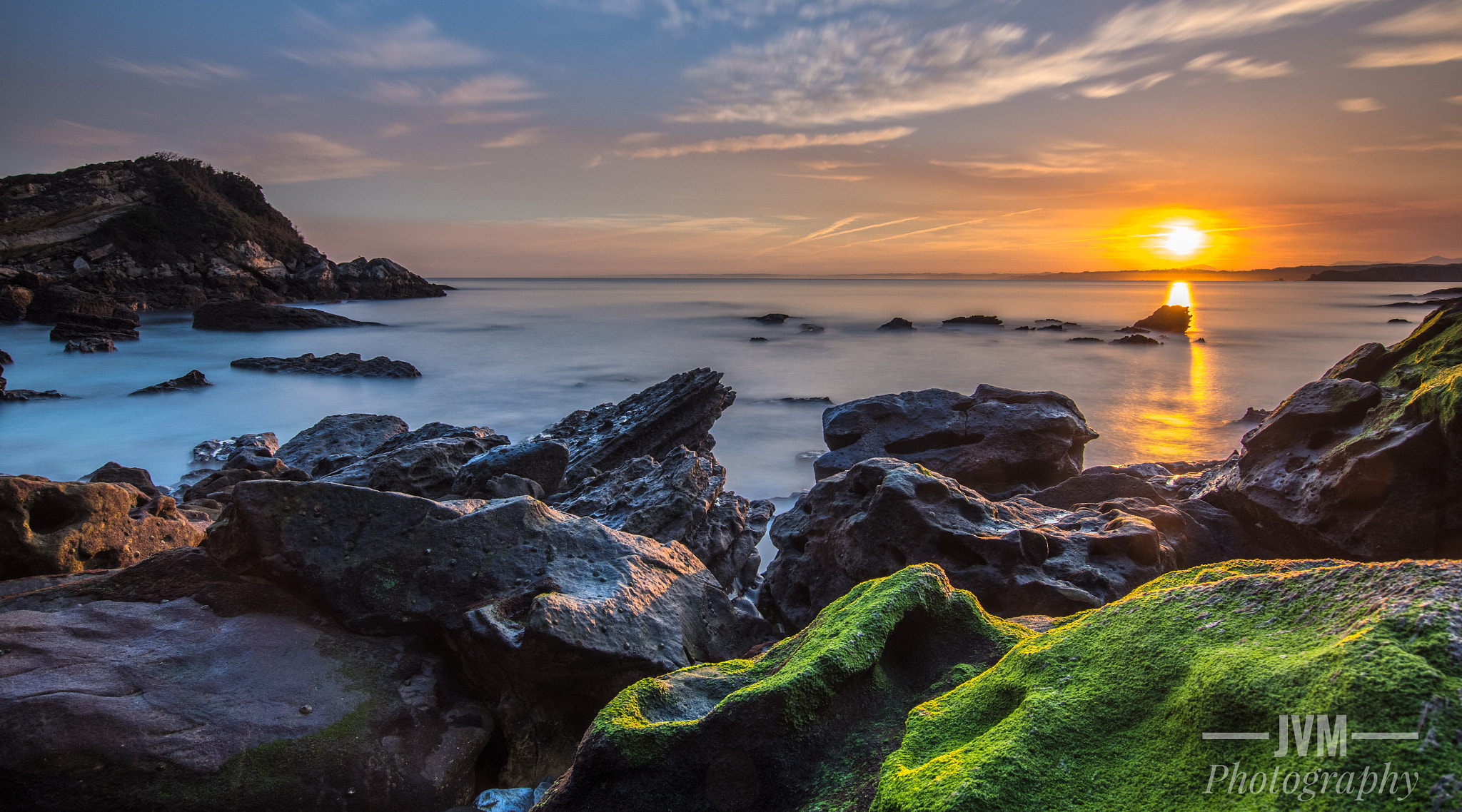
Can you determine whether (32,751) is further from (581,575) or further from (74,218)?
(74,218)

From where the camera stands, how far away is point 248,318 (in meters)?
40.6

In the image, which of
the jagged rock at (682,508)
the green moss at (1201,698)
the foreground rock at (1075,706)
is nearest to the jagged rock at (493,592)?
the foreground rock at (1075,706)

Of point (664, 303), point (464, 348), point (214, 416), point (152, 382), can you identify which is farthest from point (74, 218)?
point (664, 303)

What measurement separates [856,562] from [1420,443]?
14.2 feet

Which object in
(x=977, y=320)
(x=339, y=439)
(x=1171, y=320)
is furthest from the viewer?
(x=977, y=320)

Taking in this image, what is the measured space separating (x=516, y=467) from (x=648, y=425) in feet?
11.1

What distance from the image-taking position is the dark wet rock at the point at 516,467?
8.53 meters

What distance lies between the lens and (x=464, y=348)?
1502 inches

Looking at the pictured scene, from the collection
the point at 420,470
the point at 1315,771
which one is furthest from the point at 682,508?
the point at 1315,771

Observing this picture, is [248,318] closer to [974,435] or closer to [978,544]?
[974,435]

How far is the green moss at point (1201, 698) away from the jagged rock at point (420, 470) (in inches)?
300

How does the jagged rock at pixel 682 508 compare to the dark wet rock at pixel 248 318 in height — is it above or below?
below

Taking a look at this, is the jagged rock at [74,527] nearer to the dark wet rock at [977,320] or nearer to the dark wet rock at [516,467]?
the dark wet rock at [516,467]

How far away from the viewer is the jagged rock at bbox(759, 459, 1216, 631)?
5598mm
